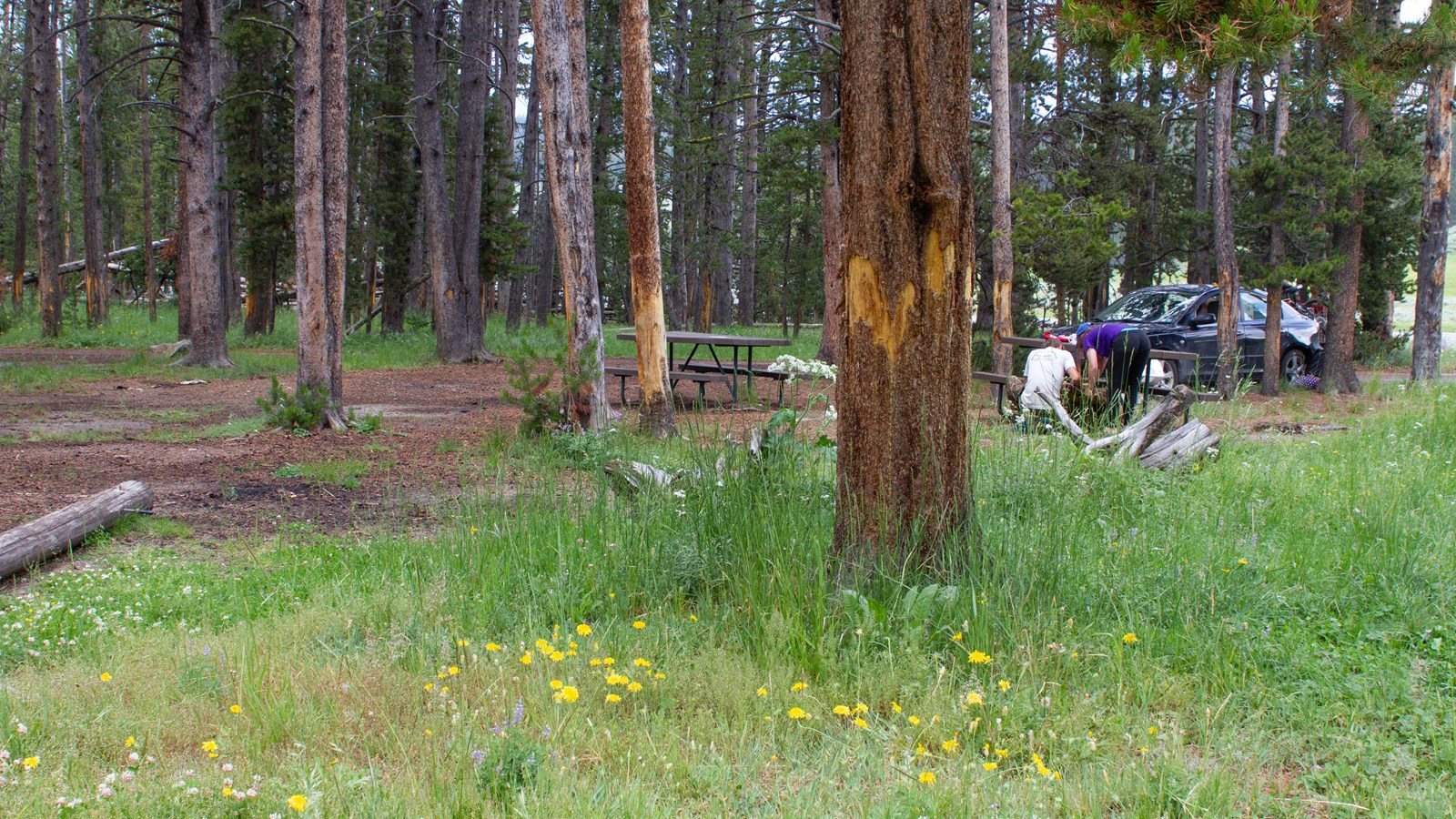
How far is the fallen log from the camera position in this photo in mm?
5094

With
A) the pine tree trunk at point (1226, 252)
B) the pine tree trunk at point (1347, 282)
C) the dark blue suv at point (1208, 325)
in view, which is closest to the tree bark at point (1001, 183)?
the dark blue suv at point (1208, 325)

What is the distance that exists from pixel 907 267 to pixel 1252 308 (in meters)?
14.9

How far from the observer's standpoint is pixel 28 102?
27281 millimetres

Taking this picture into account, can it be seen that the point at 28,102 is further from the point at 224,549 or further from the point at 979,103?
the point at 224,549

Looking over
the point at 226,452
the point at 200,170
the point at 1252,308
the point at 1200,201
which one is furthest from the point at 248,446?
the point at 1200,201

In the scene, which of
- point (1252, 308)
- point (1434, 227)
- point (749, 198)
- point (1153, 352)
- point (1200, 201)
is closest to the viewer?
point (1153, 352)

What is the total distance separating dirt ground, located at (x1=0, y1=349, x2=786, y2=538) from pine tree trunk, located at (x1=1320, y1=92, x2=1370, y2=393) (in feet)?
28.6

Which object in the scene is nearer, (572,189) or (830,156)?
(572,189)

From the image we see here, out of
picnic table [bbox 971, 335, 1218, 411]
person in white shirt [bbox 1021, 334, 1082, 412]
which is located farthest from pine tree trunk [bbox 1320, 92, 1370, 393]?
person in white shirt [bbox 1021, 334, 1082, 412]

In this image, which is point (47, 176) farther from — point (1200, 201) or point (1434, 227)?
point (1200, 201)

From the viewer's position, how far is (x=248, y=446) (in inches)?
356

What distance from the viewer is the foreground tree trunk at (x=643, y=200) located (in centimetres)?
922

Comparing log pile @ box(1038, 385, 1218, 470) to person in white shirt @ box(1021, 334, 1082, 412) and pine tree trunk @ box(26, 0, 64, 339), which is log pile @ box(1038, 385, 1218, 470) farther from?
pine tree trunk @ box(26, 0, 64, 339)

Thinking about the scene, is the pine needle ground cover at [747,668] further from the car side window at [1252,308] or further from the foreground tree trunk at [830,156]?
the car side window at [1252,308]
